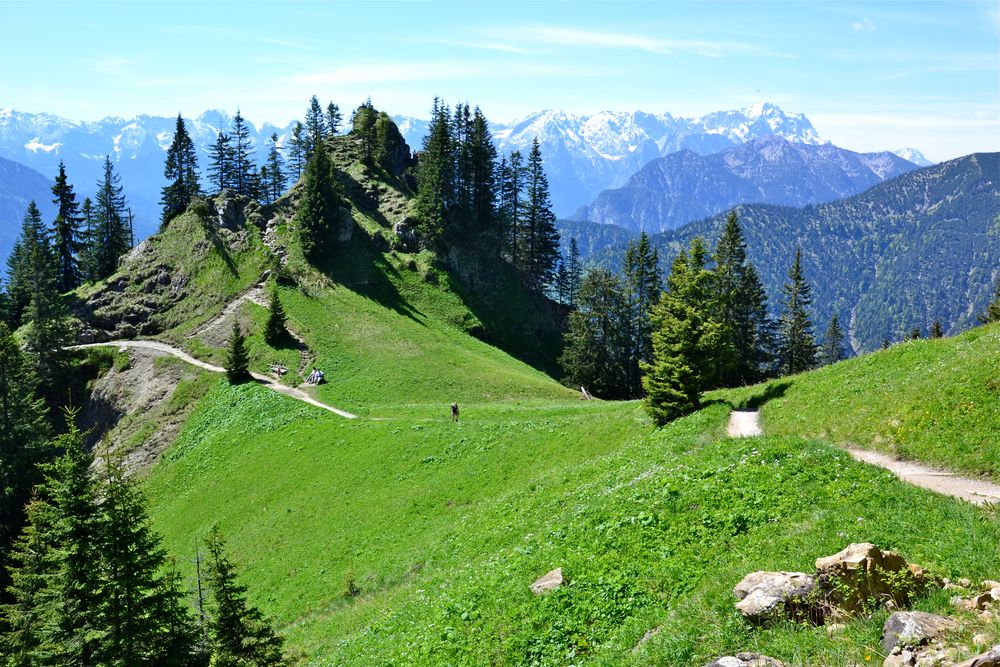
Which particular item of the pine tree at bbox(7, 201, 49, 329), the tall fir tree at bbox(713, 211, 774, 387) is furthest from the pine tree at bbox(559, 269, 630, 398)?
the pine tree at bbox(7, 201, 49, 329)

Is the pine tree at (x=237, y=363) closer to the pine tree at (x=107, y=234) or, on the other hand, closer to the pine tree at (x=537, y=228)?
the pine tree at (x=107, y=234)

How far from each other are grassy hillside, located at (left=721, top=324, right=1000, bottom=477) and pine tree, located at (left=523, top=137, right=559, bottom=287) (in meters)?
71.5

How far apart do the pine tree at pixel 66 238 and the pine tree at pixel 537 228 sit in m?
71.7

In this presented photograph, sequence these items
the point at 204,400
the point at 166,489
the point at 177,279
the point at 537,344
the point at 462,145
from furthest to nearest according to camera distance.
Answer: the point at 462,145
the point at 537,344
the point at 177,279
the point at 204,400
the point at 166,489

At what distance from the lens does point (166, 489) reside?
50.6m

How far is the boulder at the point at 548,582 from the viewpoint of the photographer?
49.4ft

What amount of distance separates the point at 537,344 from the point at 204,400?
4519 cm

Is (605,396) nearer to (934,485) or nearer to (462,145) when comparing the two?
(462,145)

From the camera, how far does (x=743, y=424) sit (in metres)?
28.2

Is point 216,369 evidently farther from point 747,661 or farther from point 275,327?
point 747,661

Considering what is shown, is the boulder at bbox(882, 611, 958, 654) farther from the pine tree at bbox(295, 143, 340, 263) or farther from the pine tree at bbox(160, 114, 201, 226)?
the pine tree at bbox(160, 114, 201, 226)

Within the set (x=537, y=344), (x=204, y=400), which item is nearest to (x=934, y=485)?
(x=204, y=400)

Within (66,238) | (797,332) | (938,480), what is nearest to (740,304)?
(797,332)

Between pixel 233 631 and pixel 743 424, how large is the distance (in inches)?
894
